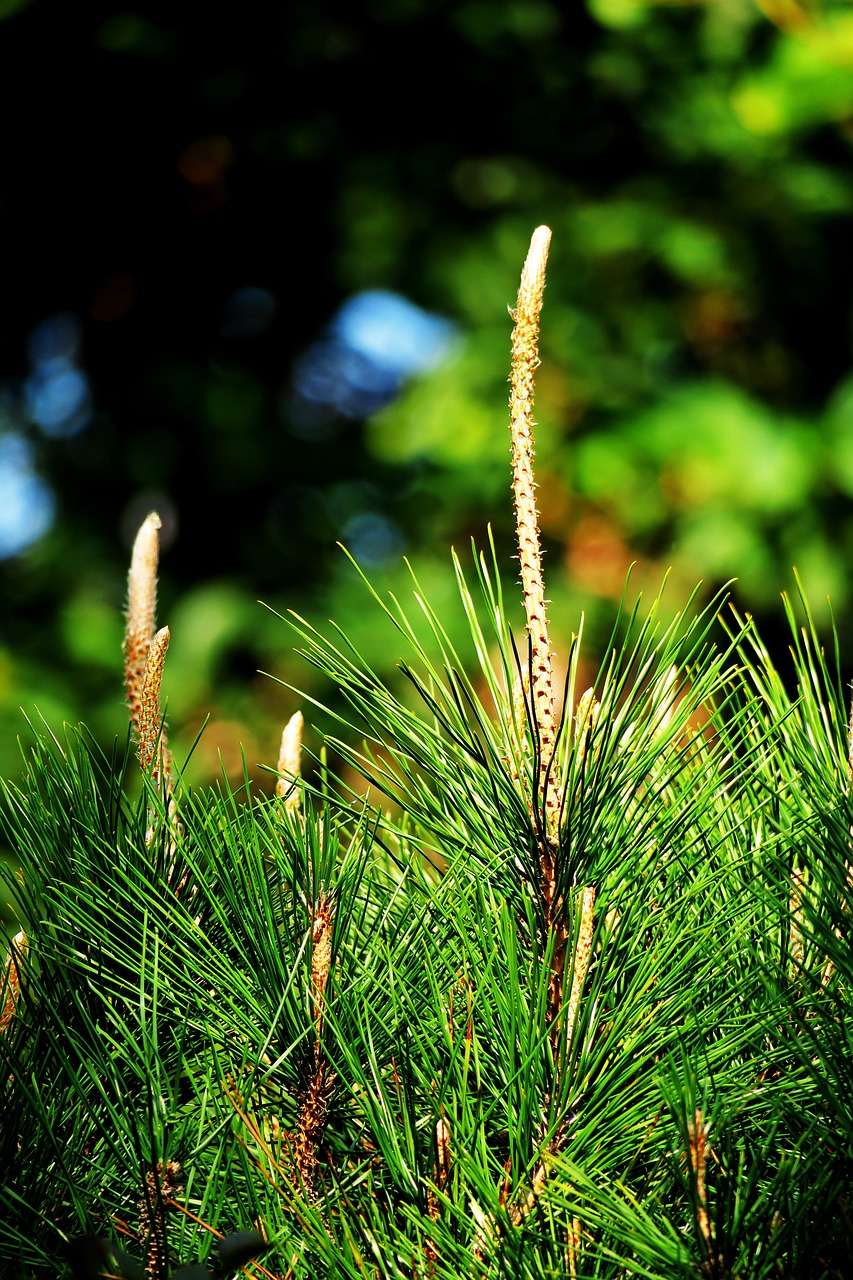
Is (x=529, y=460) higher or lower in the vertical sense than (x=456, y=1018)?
higher

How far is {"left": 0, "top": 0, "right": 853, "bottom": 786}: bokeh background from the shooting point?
7.51 feet

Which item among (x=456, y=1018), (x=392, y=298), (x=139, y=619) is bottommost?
(x=456, y=1018)

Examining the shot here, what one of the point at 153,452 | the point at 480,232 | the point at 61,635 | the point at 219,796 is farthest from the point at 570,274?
the point at 219,796

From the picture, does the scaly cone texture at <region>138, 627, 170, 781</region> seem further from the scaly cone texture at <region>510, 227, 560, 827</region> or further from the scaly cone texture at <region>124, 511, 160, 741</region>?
the scaly cone texture at <region>510, 227, 560, 827</region>

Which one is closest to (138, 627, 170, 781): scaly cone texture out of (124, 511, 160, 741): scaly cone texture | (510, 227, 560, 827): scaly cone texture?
(124, 511, 160, 741): scaly cone texture

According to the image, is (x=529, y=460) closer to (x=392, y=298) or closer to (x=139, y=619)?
(x=139, y=619)

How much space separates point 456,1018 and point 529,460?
0.57 feet

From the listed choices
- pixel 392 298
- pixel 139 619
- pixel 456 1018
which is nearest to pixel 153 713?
pixel 139 619

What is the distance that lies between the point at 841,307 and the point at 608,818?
261 cm

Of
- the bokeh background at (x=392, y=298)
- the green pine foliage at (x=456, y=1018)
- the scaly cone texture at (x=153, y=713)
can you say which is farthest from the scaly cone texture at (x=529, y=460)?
the bokeh background at (x=392, y=298)

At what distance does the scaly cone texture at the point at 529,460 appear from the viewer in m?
0.30

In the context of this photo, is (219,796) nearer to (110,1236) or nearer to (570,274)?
(110,1236)

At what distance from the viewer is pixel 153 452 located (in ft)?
9.52

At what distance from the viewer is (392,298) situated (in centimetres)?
291
